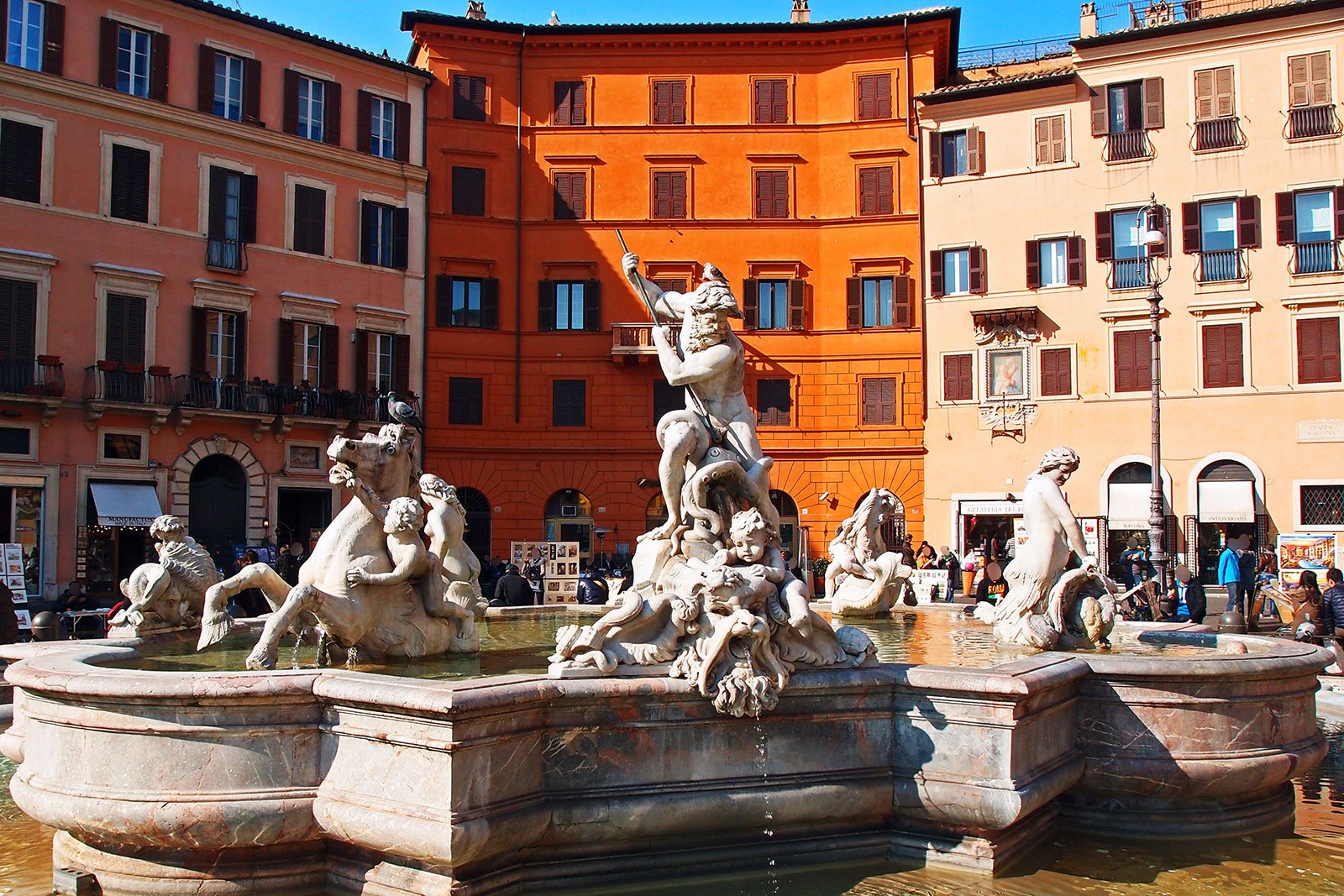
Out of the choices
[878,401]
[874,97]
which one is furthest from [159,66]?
[878,401]

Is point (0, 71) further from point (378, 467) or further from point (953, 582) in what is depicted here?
point (378, 467)

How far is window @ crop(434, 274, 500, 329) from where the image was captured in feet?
115

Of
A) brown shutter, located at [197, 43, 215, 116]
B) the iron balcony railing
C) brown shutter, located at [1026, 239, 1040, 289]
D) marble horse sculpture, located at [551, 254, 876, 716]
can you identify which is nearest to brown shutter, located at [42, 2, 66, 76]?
brown shutter, located at [197, 43, 215, 116]

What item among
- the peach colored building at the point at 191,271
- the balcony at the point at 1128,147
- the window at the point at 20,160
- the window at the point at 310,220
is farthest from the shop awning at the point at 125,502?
the balcony at the point at 1128,147

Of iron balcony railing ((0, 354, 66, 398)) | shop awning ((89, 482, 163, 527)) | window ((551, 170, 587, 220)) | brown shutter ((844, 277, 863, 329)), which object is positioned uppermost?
window ((551, 170, 587, 220))

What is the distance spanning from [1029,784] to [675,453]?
3641mm

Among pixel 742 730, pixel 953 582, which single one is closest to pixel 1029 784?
pixel 742 730

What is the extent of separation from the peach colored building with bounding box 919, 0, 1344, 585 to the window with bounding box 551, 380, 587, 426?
32.9 ft

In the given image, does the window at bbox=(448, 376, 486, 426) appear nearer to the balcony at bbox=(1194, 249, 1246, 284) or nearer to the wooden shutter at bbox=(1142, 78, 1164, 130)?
the wooden shutter at bbox=(1142, 78, 1164, 130)

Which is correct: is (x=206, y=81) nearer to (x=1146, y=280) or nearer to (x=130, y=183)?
(x=130, y=183)

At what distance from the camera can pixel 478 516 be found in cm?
3475

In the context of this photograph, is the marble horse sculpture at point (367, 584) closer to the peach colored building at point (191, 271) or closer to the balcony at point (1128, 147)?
the peach colored building at point (191, 271)

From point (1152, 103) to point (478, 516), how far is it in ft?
71.2

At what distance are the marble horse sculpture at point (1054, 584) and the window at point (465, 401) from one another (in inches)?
1108
